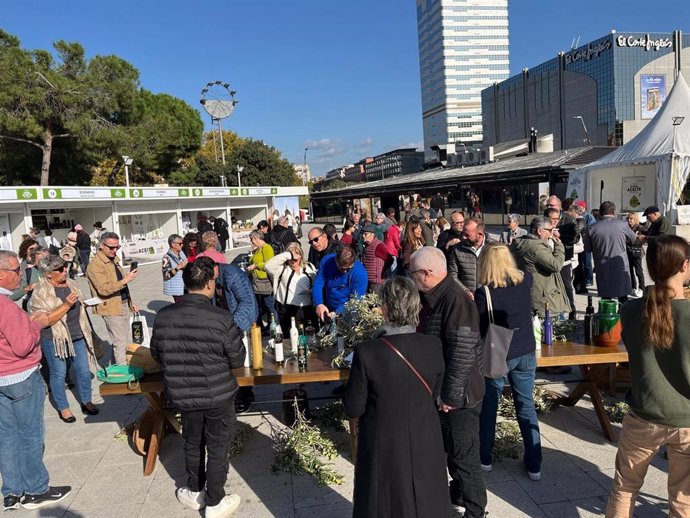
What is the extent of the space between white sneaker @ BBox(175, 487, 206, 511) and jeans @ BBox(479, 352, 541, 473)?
193 centimetres

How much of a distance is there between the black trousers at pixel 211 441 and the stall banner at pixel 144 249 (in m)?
15.8

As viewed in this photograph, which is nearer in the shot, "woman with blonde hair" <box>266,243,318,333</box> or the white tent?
"woman with blonde hair" <box>266,243,318,333</box>

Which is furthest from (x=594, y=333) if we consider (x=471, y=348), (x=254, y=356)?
(x=254, y=356)

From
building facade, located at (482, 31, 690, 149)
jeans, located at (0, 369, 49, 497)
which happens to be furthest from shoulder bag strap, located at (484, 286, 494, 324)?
building facade, located at (482, 31, 690, 149)

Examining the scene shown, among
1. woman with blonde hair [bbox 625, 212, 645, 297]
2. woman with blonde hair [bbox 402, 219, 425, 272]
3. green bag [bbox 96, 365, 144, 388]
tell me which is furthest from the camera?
woman with blonde hair [bbox 625, 212, 645, 297]

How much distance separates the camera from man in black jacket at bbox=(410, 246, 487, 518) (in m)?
2.54

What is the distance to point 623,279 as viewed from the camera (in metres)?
6.07

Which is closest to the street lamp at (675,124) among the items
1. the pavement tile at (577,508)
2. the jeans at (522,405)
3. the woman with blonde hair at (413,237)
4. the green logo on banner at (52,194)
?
the woman with blonde hair at (413,237)

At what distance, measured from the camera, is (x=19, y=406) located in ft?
10.4

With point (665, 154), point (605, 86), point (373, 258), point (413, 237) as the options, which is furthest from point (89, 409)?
point (605, 86)

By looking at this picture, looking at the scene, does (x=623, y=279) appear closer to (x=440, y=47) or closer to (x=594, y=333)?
(x=594, y=333)

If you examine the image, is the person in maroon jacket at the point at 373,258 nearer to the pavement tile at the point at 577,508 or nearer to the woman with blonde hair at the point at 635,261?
the pavement tile at the point at 577,508

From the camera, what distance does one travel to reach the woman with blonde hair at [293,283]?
5.54 meters

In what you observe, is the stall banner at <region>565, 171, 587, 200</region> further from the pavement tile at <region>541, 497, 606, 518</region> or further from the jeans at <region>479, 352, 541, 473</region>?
the pavement tile at <region>541, 497, 606, 518</region>
